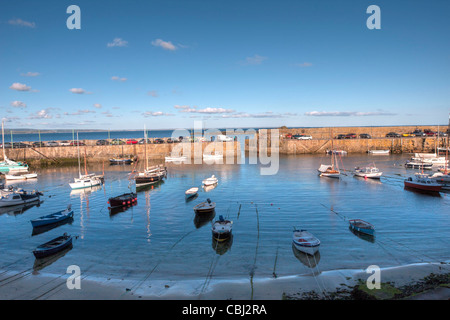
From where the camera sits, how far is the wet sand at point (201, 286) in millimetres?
13945

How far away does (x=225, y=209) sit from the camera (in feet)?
97.9

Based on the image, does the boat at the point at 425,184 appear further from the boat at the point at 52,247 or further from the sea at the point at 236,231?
the boat at the point at 52,247

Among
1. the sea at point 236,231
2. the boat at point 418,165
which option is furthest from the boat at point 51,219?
the boat at point 418,165

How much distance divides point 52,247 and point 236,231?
12952 mm

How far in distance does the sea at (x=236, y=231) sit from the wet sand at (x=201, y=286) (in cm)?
66

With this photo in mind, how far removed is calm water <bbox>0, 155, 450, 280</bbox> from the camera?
17.6 meters

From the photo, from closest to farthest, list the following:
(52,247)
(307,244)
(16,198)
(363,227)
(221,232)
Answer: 1. (307,244)
2. (52,247)
3. (221,232)
4. (363,227)
5. (16,198)

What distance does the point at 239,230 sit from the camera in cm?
2359

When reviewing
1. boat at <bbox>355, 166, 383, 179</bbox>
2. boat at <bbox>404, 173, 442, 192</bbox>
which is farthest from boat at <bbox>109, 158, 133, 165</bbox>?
boat at <bbox>404, 173, 442, 192</bbox>

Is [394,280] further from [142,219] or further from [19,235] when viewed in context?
[19,235]

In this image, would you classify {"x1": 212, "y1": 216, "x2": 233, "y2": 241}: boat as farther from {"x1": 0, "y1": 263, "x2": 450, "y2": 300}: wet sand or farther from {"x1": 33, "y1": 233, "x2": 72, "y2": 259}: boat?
{"x1": 33, "y1": 233, "x2": 72, "y2": 259}: boat

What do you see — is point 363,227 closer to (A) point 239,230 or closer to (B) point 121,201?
(A) point 239,230

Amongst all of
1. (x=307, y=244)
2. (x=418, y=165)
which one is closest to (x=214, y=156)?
(x=418, y=165)

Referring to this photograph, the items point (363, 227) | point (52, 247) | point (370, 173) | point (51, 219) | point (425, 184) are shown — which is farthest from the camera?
point (370, 173)
